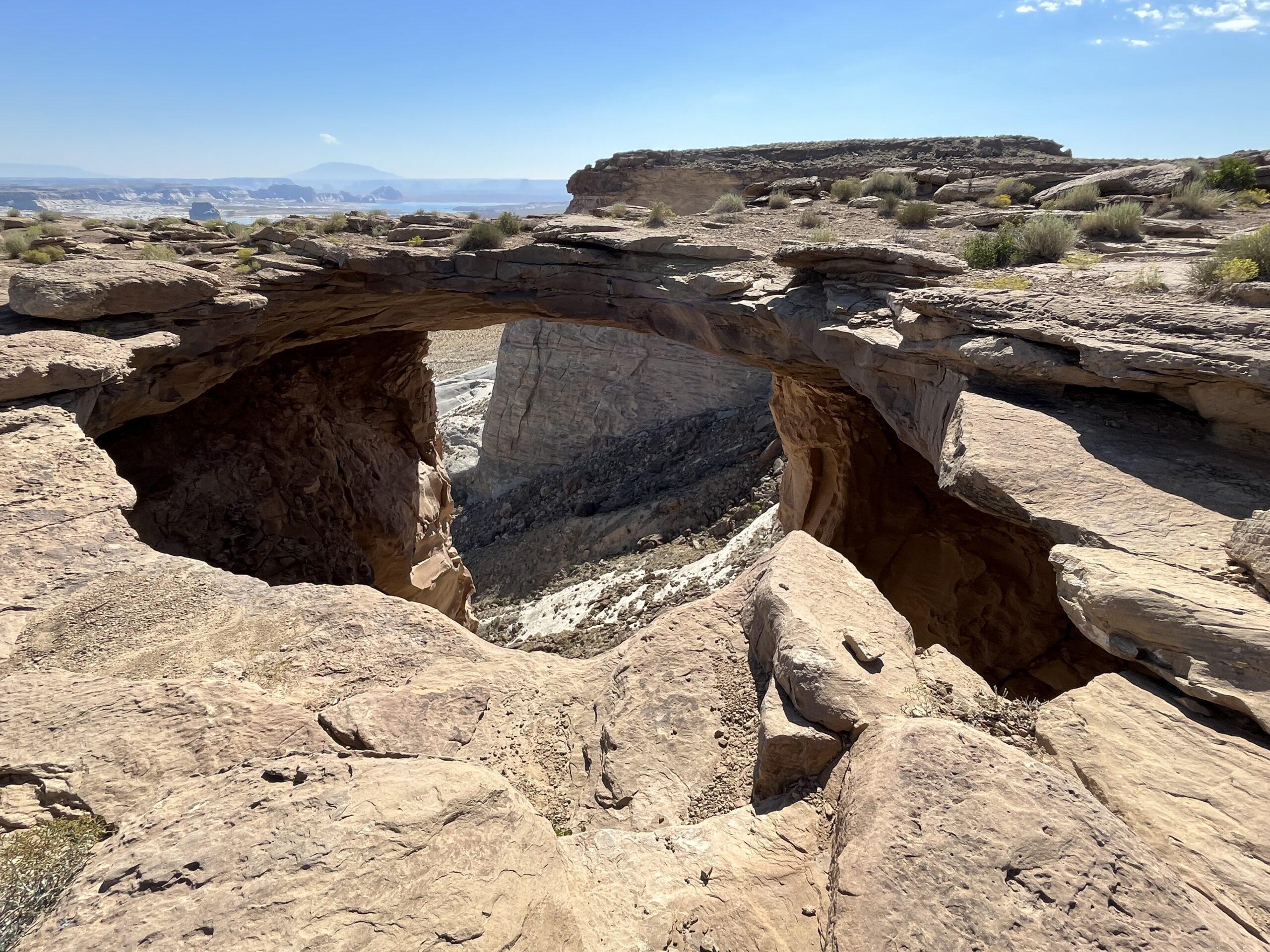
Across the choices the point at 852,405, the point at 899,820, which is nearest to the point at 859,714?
the point at 899,820

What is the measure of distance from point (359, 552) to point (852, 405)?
33.2 ft

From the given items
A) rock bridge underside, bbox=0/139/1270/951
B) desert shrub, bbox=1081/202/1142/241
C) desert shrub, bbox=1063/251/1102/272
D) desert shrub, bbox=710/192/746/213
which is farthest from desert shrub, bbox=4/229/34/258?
desert shrub, bbox=1081/202/1142/241

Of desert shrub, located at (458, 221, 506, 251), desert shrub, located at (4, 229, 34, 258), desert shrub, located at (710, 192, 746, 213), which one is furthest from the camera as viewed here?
desert shrub, located at (710, 192, 746, 213)

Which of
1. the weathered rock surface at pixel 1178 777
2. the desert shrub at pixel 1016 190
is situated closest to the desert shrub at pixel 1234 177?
the desert shrub at pixel 1016 190

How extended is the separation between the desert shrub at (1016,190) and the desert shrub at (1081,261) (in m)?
6.02

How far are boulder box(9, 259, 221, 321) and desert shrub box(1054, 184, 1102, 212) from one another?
14.1 m

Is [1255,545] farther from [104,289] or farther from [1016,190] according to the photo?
[1016,190]

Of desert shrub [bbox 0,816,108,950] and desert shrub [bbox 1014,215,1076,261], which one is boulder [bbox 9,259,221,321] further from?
desert shrub [bbox 1014,215,1076,261]

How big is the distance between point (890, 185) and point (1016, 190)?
2970 millimetres

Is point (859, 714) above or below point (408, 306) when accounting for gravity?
below

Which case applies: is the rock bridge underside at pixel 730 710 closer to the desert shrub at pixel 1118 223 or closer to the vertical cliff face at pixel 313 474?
the vertical cliff face at pixel 313 474

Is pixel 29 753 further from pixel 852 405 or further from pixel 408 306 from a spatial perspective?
pixel 852 405

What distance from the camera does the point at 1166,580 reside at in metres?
4.40

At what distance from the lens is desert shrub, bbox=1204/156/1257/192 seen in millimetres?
12211
